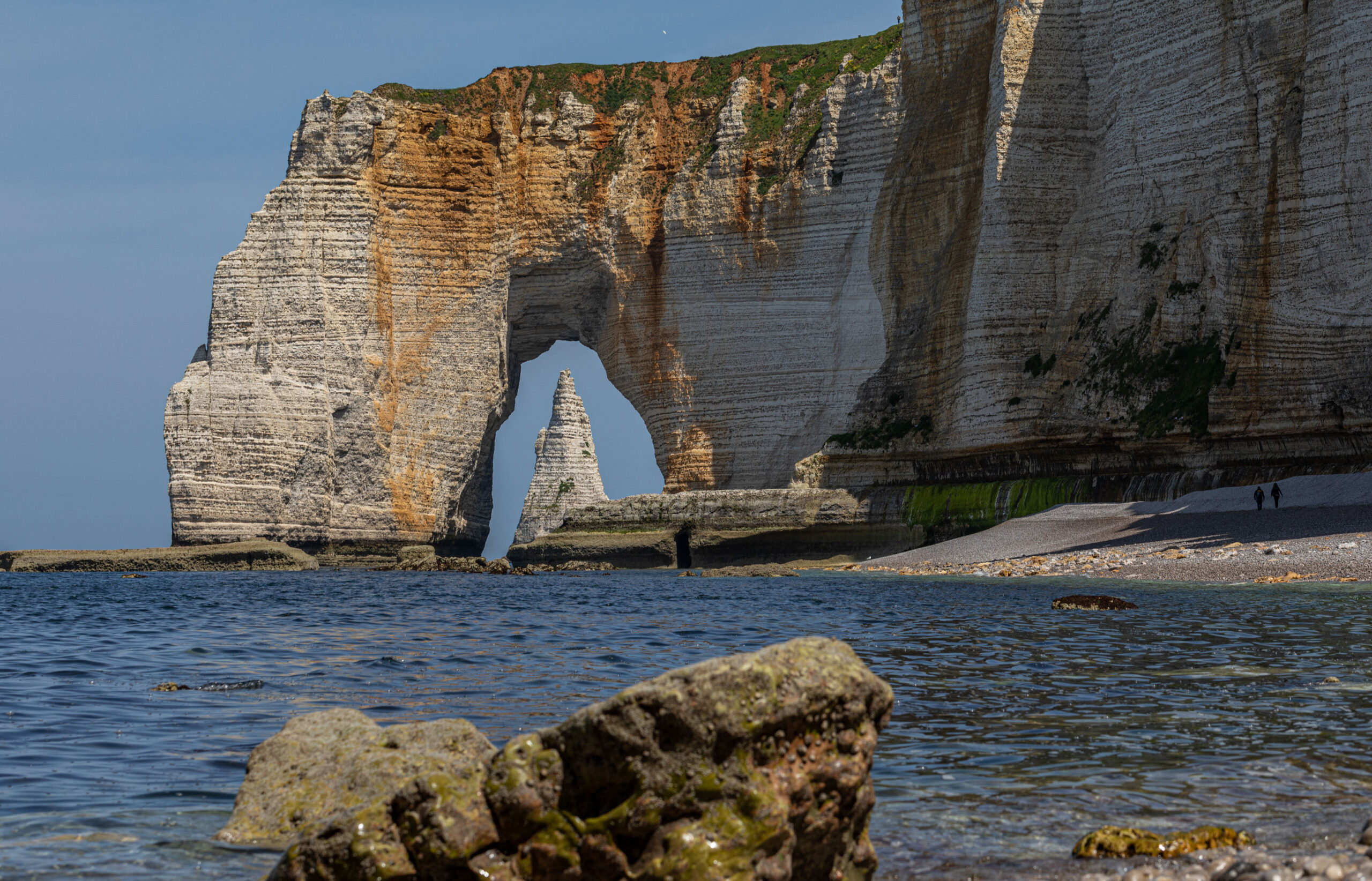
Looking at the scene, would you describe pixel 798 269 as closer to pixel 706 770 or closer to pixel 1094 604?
pixel 1094 604

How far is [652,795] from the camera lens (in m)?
4.51

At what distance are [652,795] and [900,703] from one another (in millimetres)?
5324

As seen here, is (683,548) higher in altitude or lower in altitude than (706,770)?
lower

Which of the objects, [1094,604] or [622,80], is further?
[622,80]

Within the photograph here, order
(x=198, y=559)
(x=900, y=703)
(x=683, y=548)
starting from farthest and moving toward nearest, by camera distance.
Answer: (x=198, y=559) < (x=683, y=548) < (x=900, y=703)

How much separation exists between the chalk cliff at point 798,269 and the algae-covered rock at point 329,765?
29657 mm

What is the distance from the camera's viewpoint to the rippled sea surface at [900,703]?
6.02 m

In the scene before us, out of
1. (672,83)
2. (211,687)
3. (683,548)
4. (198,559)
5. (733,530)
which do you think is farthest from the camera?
(672,83)

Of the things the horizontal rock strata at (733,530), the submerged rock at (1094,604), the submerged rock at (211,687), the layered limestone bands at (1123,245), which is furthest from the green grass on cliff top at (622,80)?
the submerged rock at (211,687)

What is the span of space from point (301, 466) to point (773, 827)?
50677 mm

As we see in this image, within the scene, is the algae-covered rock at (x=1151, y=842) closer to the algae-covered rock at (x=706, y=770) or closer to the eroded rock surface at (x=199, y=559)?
the algae-covered rock at (x=706, y=770)

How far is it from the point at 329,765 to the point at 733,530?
38062mm

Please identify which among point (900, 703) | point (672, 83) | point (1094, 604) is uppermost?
point (672, 83)

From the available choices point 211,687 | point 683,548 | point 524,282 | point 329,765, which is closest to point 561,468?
point 524,282
